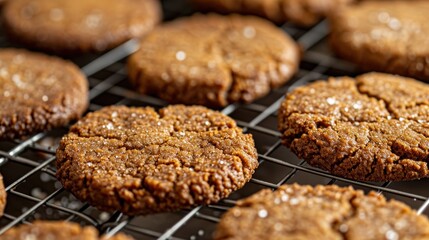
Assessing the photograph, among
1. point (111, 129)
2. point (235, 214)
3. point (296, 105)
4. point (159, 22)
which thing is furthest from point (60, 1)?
point (235, 214)

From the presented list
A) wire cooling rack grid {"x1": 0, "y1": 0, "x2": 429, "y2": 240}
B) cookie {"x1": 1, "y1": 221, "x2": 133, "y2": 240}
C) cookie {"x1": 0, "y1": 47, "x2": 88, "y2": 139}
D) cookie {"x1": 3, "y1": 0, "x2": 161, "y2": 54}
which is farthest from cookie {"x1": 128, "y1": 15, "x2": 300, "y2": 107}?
cookie {"x1": 1, "y1": 221, "x2": 133, "y2": 240}

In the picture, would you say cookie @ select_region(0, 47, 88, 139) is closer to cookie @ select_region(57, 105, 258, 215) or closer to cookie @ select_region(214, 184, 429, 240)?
cookie @ select_region(57, 105, 258, 215)

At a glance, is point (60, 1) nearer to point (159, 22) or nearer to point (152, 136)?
point (159, 22)

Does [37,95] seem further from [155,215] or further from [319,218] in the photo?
[319,218]

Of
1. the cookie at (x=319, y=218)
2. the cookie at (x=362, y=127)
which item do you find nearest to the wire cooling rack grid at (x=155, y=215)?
the cookie at (x=362, y=127)

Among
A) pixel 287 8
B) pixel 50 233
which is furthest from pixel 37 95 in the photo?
pixel 287 8

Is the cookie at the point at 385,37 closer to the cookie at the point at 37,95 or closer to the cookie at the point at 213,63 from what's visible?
the cookie at the point at 213,63

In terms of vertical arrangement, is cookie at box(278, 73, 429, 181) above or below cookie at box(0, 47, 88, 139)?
below
